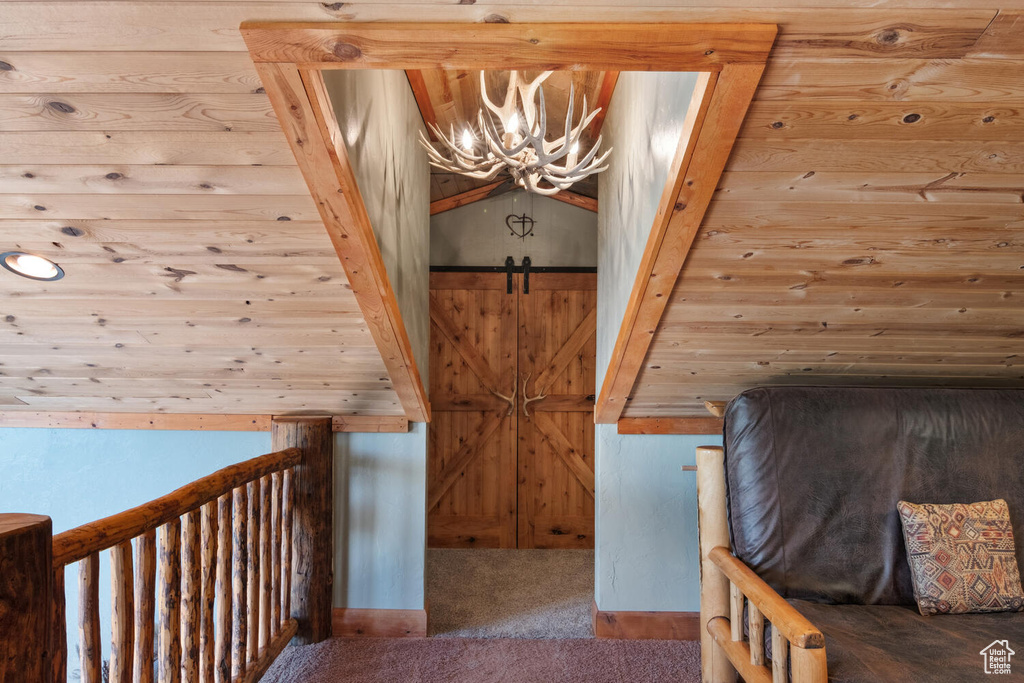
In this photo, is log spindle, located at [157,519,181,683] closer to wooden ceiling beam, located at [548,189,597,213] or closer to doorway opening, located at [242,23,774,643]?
doorway opening, located at [242,23,774,643]

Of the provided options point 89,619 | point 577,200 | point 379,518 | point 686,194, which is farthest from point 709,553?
point 577,200

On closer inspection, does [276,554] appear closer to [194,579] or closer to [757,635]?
[194,579]

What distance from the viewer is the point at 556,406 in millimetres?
4289

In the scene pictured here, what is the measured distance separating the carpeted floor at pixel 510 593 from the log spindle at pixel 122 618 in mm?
1609

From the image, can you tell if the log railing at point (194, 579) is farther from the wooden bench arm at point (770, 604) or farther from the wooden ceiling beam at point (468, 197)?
the wooden ceiling beam at point (468, 197)

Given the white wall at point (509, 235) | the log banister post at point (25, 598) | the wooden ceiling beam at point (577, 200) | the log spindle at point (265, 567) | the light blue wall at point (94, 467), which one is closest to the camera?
the log banister post at point (25, 598)

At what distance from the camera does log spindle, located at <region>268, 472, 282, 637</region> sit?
2.54 m

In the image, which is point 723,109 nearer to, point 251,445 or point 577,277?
point 251,445

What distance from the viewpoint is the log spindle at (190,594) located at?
1.87 metres

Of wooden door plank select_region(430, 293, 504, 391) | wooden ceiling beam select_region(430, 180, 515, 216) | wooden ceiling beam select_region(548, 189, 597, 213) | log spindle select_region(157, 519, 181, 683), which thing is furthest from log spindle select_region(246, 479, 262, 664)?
wooden ceiling beam select_region(548, 189, 597, 213)

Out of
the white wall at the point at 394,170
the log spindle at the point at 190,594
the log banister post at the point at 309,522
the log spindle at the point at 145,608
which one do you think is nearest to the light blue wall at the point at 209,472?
the log banister post at the point at 309,522

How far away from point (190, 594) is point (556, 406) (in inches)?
108

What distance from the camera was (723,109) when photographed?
1.36 m

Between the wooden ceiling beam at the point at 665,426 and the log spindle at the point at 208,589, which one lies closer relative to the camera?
the log spindle at the point at 208,589
